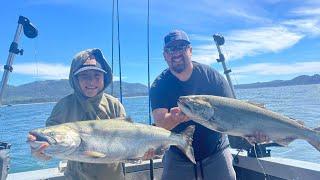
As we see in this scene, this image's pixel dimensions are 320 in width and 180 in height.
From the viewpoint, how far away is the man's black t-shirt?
526cm

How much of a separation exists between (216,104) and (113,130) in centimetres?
122

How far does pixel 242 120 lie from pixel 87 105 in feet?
5.85

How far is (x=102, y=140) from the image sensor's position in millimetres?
3932

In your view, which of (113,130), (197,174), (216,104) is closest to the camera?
(113,130)

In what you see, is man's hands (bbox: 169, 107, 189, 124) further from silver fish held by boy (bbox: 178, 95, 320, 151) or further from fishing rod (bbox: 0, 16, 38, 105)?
fishing rod (bbox: 0, 16, 38, 105)

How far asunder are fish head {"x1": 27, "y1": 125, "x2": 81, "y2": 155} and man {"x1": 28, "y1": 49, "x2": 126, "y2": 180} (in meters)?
0.66

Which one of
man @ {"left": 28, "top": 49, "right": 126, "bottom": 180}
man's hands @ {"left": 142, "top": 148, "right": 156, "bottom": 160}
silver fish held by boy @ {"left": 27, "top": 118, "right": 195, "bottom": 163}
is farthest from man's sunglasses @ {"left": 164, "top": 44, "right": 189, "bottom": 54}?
man's hands @ {"left": 142, "top": 148, "right": 156, "bottom": 160}

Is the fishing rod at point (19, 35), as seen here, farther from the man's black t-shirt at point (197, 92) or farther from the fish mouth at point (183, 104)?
the fish mouth at point (183, 104)

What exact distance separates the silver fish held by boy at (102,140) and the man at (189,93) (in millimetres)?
829

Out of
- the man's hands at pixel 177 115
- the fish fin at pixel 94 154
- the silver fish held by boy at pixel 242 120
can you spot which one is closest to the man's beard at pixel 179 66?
the man's hands at pixel 177 115

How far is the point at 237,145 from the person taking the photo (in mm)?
6449

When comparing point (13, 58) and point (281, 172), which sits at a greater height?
point (13, 58)

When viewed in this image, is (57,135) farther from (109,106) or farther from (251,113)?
(251,113)

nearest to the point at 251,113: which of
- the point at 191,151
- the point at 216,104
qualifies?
the point at 216,104
